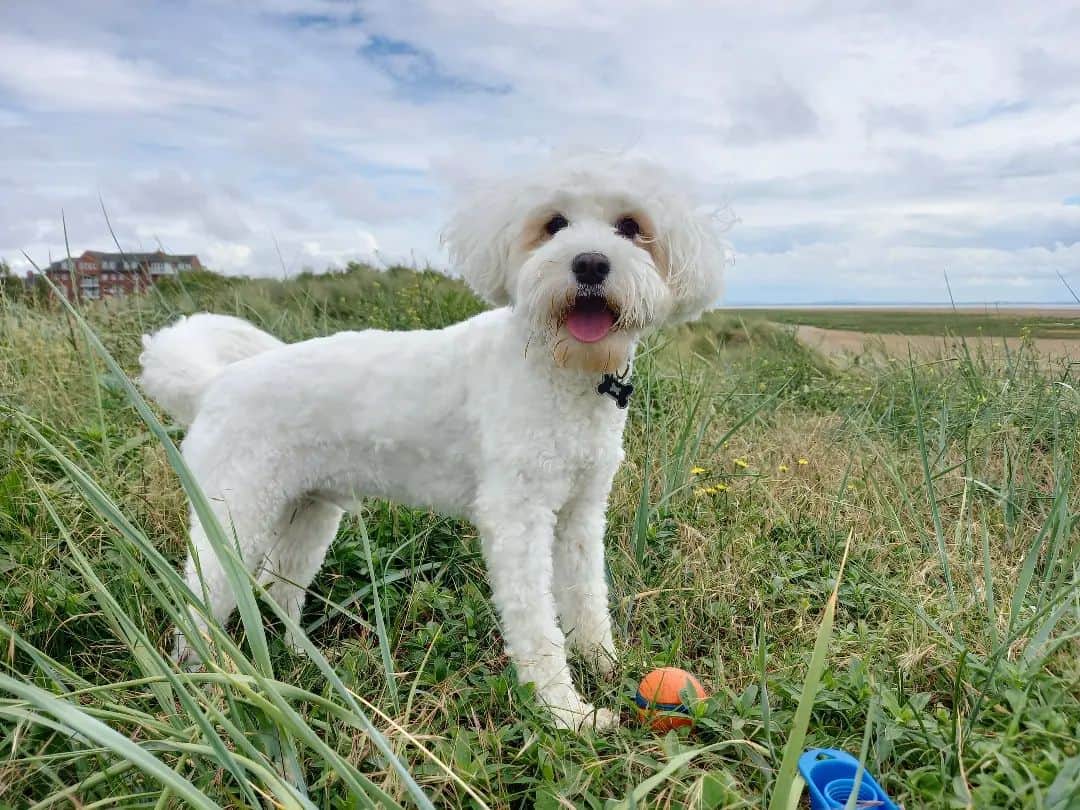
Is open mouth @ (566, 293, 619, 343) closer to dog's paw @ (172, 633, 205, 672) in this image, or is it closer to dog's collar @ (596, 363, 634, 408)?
dog's collar @ (596, 363, 634, 408)

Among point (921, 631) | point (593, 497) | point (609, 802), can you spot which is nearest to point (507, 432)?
point (593, 497)

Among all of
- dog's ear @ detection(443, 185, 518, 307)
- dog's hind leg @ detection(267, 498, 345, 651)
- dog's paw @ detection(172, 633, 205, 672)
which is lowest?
dog's paw @ detection(172, 633, 205, 672)

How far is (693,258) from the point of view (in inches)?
114

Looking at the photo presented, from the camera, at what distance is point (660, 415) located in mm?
5543

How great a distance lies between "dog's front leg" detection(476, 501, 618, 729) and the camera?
9.33 feet

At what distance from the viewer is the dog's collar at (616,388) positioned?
2.93m

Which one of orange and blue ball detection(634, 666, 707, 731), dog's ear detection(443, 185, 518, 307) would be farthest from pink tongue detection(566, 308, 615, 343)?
orange and blue ball detection(634, 666, 707, 731)

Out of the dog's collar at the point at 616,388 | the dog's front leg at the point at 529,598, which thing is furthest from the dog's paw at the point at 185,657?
the dog's collar at the point at 616,388

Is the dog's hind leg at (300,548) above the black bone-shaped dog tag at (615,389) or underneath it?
underneath

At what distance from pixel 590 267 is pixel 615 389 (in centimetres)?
53

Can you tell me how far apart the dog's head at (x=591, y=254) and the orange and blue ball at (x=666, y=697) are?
106cm

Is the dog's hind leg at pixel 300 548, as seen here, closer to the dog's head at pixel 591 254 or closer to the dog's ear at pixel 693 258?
the dog's head at pixel 591 254

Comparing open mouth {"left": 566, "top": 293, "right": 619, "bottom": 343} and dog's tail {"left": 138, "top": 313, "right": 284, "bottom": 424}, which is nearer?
open mouth {"left": 566, "top": 293, "right": 619, "bottom": 343}

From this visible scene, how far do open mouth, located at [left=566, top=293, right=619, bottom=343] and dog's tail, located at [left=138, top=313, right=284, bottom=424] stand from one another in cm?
159
